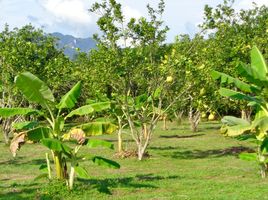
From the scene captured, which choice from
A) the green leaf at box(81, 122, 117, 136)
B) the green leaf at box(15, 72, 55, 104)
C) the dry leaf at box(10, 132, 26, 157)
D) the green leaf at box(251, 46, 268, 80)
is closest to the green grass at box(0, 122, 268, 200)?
the dry leaf at box(10, 132, 26, 157)

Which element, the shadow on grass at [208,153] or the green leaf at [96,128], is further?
the shadow on grass at [208,153]

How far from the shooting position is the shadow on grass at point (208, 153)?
24.2 metres

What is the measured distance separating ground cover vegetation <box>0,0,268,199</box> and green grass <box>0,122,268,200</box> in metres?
0.05

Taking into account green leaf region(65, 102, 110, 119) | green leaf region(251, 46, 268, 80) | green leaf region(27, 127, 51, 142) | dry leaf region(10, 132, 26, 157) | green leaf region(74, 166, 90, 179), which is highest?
green leaf region(251, 46, 268, 80)

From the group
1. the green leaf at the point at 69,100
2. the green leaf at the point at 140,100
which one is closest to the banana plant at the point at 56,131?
the green leaf at the point at 69,100

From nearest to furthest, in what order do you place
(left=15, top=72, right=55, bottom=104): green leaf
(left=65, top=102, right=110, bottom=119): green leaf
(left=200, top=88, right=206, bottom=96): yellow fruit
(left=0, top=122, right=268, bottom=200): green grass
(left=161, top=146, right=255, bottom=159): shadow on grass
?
(left=15, top=72, right=55, bottom=104): green leaf < (left=0, top=122, right=268, bottom=200): green grass < (left=65, top=102, right=110, bottom=119): green leaf < (left=161, top=146, right=255, bottom=159): shadow on grass < (left=200, top=88, right=206, bottom=96): yellow fruit

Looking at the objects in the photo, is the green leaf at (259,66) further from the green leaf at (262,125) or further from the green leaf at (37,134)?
the green leaf at (37,134)

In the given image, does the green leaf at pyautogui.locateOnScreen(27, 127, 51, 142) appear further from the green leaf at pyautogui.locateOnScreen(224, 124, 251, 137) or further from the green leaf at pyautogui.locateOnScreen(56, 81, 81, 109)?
the green leaf at pyautogui.locateOnScreen(224, 124, 251, 137)

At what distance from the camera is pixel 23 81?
42.6ft

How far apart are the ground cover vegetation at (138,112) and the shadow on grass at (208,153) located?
58 mm

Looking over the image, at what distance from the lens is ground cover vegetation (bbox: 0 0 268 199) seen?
45.8ft

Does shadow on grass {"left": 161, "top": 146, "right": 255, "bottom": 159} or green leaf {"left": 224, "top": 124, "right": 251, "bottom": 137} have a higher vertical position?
green leaf {"left": 224, "top": 124, "right": 251, "bottom": 137}

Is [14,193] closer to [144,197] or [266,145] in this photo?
[144,197]

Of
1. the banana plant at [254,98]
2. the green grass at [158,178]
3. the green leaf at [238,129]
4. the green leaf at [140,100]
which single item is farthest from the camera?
the green leaf at [140,100]
